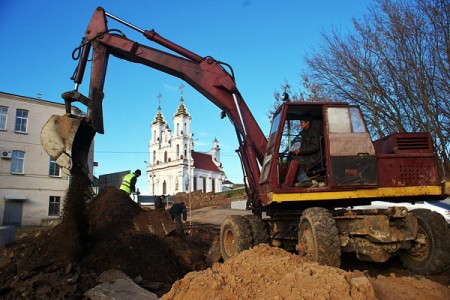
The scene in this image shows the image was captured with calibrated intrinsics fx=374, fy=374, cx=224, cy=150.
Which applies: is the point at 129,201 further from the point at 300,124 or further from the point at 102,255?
the point at 300,124

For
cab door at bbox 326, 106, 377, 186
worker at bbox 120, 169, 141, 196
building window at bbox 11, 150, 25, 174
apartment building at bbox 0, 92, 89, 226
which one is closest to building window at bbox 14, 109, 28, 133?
apartment building at bbox 0, 92, 89, 226

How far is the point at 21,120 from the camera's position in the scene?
2964 centimetres

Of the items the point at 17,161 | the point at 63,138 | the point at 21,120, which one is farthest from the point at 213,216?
the point at 63,138

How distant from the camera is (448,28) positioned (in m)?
13.3

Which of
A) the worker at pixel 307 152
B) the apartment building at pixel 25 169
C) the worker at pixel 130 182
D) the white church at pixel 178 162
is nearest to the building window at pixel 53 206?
the apartment building at pixel 25 169

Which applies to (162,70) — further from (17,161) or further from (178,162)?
(178,162)

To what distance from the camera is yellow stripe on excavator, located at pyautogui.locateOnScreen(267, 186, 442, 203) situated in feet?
17.9

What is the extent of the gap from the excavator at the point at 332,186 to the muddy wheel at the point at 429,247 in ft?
0.04

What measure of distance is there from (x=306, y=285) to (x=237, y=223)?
3.31 metres

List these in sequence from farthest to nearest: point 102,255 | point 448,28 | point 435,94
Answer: point 435,94 → point 448,28 → point 102,255

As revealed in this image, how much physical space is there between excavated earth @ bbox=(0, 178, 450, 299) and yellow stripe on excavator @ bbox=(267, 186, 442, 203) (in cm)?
80

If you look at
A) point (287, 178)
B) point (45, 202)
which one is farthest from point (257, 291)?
point (45, 202)

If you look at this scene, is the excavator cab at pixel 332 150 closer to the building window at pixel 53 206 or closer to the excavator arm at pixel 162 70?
the excavator arm at pixel 162 70

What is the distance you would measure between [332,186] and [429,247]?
1.72 m
